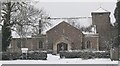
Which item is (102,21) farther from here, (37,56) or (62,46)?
(37,56)

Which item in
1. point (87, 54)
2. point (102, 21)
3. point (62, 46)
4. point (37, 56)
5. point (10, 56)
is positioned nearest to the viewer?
point (10, 56)

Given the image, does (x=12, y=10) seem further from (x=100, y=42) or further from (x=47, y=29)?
(x=100, y=42)

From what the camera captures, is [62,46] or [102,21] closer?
[62,46]

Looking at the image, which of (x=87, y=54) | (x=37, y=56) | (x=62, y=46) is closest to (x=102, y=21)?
(x=62, y=46)

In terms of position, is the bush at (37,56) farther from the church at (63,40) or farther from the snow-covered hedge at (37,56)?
the church at (63,40)

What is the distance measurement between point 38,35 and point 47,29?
2.26m

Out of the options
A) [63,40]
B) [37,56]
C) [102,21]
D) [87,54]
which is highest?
[102,21]

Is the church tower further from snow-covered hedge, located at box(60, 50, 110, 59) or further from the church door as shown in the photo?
snow-covered hedge, located at box(60, 50, 110, 59)

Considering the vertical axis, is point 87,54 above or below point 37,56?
above

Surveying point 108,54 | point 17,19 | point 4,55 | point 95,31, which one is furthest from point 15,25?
point 95,31

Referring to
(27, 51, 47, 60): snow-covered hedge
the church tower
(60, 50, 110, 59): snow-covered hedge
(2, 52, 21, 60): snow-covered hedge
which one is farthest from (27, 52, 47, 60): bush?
the church tower

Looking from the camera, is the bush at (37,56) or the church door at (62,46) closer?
the bush at (37,56)

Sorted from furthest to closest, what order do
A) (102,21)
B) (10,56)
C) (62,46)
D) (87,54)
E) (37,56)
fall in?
1. (102,21)
2. (62,46)
3. (87,54)
4. (37,56)
5. (10,56)

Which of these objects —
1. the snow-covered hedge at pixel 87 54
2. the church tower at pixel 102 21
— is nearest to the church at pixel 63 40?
the church tower at pixel 102 21
